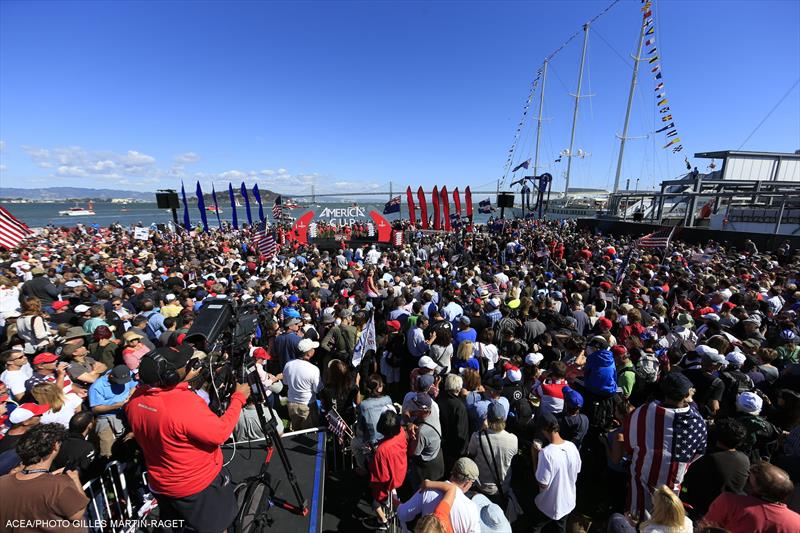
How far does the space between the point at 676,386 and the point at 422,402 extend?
2.26 m

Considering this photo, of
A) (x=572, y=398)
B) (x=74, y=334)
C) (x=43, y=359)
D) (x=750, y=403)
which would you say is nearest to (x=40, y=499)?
(x=43, y=359)

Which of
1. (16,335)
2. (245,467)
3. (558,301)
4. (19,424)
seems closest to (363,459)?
(245,467)

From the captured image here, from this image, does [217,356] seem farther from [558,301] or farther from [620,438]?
[558,301]

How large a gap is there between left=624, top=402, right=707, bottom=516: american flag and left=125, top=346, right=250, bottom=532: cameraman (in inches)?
137

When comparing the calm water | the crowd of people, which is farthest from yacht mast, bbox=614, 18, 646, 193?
the crowd of people

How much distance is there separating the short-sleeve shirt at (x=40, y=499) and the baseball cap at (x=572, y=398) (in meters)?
4.23

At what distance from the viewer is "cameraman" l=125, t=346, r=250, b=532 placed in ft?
7.19

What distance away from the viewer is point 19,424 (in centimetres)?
299

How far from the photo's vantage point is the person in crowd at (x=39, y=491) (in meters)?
2.00

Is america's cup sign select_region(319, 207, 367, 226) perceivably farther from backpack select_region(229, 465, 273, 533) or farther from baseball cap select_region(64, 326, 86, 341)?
backpack select_region(229, 465, 273, 533)

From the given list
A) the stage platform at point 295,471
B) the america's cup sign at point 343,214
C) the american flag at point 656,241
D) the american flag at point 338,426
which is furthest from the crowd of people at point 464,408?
the america's cup sign at point 343,214

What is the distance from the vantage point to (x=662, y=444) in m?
2.88

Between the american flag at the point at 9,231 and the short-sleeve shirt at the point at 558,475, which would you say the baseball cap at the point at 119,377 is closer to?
the short-sleeve shirt at the point at 558,475

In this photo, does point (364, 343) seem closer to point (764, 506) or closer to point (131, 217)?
point (764, 506)
